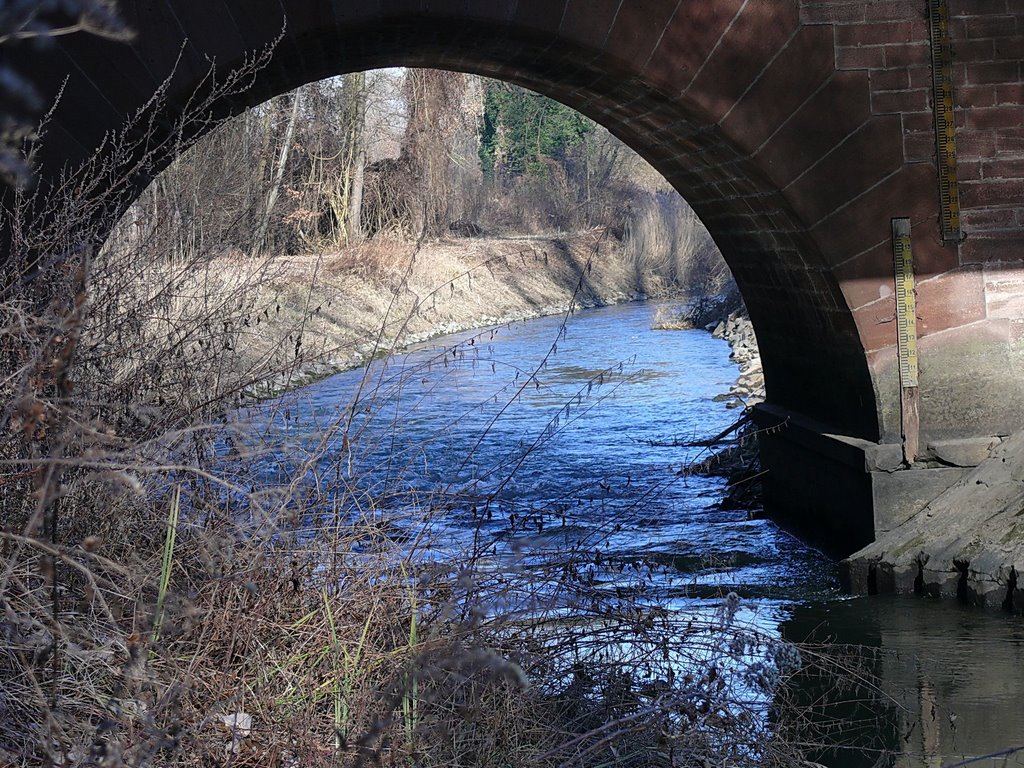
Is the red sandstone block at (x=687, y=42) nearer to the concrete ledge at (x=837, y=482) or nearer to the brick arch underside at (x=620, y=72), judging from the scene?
the brick arch underside at (x=620, y=72)

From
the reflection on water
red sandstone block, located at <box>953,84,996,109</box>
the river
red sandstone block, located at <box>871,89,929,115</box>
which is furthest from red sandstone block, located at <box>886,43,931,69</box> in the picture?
the reflection on water

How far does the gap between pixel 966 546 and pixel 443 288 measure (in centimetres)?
1911

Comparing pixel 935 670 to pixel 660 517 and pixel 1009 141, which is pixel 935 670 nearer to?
pixel 1009 141

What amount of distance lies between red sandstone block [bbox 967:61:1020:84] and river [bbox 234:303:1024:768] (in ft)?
7.41

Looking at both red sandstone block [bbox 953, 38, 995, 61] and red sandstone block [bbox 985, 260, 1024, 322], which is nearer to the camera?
red sandstone block [bbox 953, 38, 995, 61]

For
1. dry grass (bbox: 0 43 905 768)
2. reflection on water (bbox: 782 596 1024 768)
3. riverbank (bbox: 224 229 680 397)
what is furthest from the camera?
riverbank (bbox: 224 229 680 397)

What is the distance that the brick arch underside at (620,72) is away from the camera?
550cm

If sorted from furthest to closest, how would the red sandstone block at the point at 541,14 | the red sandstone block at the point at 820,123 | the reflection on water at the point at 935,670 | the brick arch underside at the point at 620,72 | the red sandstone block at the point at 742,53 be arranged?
the red sandstone block at the point at 820,123 → the red sandstone block at the point at 742,53 → the red sandstone block at the point at 541,14 → the brick arch underside at the point at 620,72 → the reflection on water at the point at 935,670

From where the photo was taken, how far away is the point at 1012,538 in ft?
19.7

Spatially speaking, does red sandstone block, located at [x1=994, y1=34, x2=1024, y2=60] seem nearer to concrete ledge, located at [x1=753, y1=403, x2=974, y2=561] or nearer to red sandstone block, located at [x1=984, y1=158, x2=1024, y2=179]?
red sandstone block, located at [x1=984, y1=158, x2=1024, y2=179]

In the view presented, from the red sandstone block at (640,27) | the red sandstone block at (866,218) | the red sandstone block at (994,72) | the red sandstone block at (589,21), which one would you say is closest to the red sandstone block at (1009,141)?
the red sandstone block at (994,72)

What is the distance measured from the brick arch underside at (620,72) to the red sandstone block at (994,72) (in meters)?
0.59

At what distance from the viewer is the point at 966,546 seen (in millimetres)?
6180

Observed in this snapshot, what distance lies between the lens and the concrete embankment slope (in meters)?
5.98
